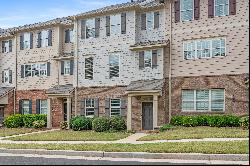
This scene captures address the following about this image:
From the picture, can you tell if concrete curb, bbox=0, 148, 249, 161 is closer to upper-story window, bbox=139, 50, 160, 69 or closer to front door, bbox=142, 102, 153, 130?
front door, bbox=142, 102, 153, 130

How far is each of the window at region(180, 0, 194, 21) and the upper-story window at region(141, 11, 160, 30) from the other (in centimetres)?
217

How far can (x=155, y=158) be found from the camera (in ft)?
43.9

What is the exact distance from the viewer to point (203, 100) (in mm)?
23609

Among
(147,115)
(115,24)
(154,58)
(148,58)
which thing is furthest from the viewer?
(115,24)

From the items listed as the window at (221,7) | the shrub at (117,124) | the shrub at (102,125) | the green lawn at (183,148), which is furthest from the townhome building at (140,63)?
the green lawn at (183,148)

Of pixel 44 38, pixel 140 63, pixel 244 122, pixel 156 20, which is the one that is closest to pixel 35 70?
pixel 44 38

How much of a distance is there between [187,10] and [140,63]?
5102 mm

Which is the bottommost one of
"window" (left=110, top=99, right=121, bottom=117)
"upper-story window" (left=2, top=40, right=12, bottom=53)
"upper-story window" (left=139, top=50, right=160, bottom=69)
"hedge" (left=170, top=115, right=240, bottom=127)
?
"hedge" (left=170, top=115, right=240, bottom=127)

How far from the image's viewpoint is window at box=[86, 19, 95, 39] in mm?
28453

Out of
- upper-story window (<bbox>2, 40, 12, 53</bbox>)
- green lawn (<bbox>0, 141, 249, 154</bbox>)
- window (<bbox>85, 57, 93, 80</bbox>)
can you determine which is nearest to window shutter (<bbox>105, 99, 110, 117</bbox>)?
window (<bbox>85, 57, 93, 80</bbox>)

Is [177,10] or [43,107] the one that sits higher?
[177,10]

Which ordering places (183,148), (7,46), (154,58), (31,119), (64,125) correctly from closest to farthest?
(183,148), (154,58), (64,125), (31,119), (7,46)

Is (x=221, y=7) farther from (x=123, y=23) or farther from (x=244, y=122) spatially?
(x=244, y=122)

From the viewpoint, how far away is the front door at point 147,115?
25.8 m
